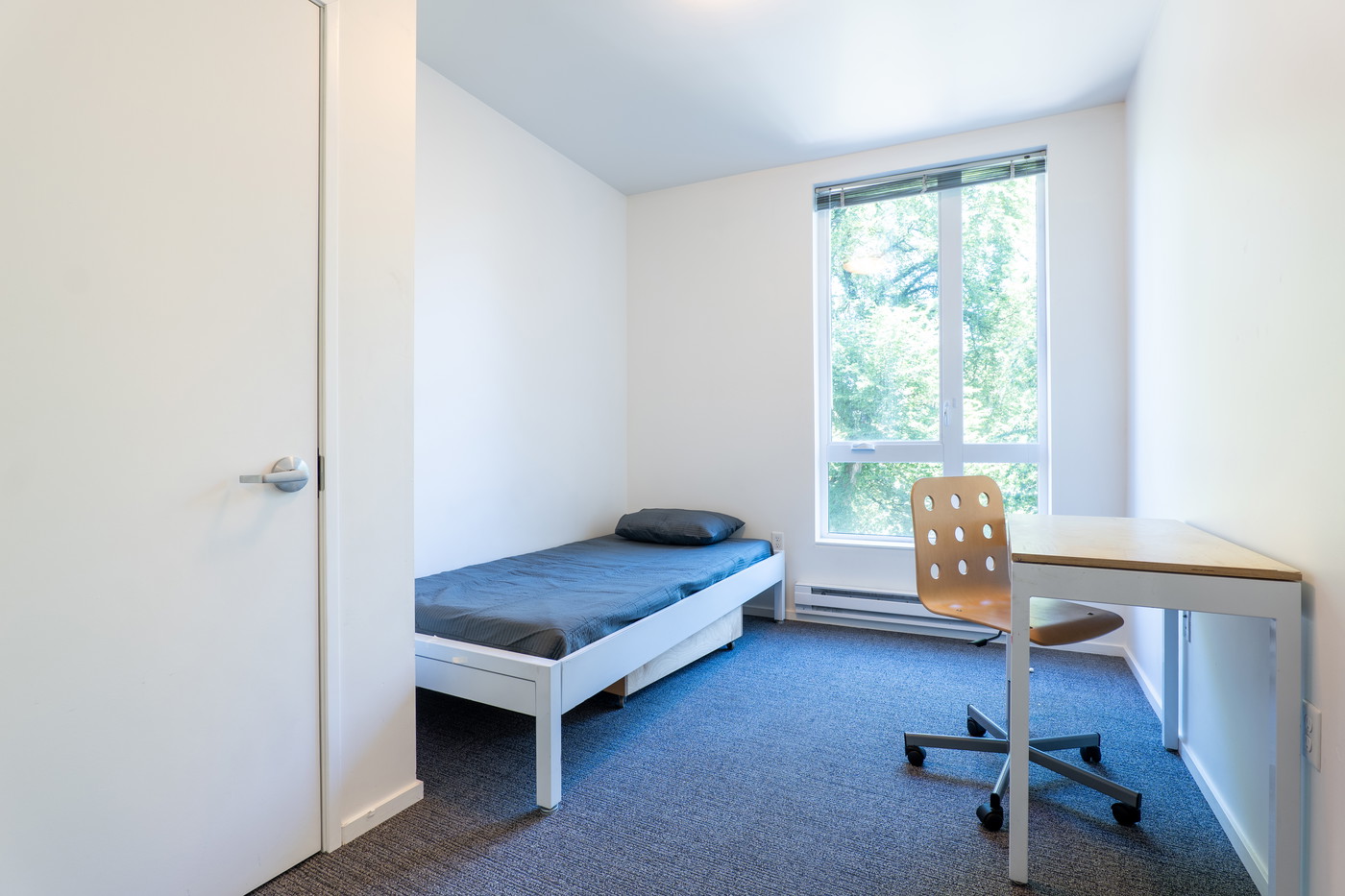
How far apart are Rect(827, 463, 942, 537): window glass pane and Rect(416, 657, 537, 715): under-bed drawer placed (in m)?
2.38

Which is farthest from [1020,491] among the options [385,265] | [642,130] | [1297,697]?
[385,265]

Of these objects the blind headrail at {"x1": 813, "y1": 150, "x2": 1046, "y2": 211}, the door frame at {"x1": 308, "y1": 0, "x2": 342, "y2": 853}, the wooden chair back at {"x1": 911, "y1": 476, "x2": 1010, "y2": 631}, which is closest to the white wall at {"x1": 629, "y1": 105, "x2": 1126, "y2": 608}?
the blind headrail at {"x1": 813, "y1": 150, "x2": 1046, "y2": 211}

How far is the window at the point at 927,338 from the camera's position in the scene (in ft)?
11.0

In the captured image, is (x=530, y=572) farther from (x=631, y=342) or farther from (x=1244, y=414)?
(x=1244, y=414)

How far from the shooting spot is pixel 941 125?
10.9 ft

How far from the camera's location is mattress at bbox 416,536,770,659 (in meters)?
1.95

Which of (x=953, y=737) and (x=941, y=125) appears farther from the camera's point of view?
(x=941, y=125)

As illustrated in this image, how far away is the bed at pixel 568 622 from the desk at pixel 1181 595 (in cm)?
112

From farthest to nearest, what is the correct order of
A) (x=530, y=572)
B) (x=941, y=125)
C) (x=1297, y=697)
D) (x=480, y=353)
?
(x=941, y=125) → (x=480, y=353) → (x=530, y=572) → (x=1297, y=697)

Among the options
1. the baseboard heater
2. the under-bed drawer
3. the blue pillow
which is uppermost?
the blue pillow

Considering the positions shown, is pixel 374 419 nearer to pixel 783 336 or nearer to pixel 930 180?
pixel 783 336

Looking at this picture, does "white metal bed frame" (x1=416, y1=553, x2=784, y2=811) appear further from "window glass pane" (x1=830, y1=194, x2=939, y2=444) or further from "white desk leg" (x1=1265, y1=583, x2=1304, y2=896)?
"window glass pane" (x1=830, y1=194, x2=939, y2=444)

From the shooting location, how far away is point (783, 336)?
3.78m

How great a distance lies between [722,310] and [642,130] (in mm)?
1093
